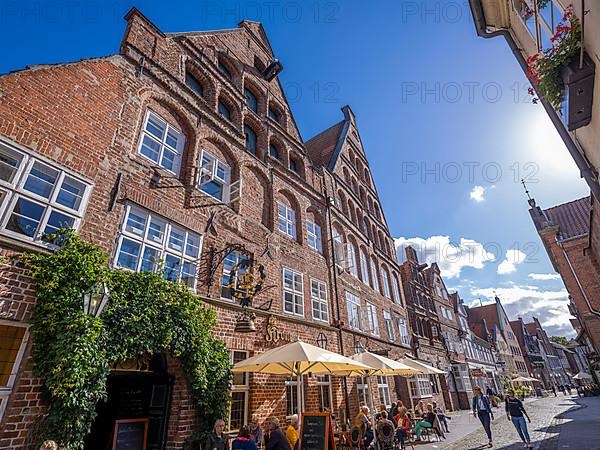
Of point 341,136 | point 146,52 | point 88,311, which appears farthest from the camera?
point 341,136

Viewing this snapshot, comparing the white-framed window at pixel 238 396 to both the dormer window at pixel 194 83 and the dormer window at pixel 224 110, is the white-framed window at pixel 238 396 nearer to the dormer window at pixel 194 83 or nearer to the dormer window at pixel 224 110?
the dormer window at pixel 224 110

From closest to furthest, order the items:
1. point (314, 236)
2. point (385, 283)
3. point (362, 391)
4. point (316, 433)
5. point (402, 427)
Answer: point (316, 433), point (402, 427), point (362, 391), point (314, 236), point (385, 283)

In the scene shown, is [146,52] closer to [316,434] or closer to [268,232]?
[268,232]

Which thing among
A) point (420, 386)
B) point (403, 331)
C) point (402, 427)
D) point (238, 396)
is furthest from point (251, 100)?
point (420, 386)

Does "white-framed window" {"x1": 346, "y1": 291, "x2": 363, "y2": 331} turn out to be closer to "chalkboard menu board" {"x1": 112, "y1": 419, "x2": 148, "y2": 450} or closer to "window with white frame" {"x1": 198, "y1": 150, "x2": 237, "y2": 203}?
"window with white frame" {"x1": 198, "y1": 150, "x2": 237, "y2": 203}

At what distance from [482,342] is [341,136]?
32861mm

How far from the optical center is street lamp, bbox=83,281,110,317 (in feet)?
15.9

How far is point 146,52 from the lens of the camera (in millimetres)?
9062

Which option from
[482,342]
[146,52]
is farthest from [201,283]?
[482,342]

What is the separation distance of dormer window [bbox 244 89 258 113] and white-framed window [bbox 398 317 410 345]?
15.4m

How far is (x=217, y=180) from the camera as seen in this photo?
9.95 meters

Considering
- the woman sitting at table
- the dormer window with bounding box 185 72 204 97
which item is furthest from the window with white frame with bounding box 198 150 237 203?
the woman sitting at table

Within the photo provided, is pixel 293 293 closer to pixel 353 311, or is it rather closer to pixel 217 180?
pixel 217 180

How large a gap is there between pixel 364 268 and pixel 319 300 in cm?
656
